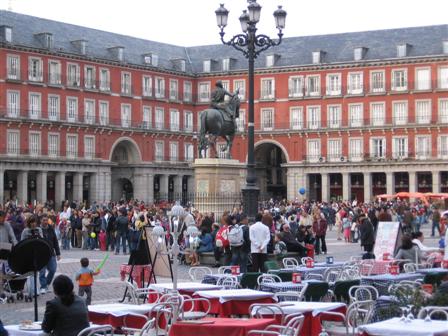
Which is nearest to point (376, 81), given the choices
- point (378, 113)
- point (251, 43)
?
point (378, 113)

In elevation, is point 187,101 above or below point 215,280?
above

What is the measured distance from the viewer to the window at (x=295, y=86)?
72062 millimetres

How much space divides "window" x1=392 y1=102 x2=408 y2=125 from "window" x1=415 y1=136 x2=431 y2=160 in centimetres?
172

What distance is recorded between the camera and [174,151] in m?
74.7

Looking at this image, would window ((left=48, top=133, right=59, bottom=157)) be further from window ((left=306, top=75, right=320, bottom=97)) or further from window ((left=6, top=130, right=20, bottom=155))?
window ((left=306, top=75, right=320, bottom=97))

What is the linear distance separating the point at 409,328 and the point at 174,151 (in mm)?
66946

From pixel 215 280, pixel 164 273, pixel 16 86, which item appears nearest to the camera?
pixel 215 280

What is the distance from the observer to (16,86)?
60938 millimetres

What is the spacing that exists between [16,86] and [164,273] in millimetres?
46511

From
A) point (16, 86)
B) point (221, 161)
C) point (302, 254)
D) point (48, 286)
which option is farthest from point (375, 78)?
point (48, 286)

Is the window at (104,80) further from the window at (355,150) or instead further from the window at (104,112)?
the window at (355,150)

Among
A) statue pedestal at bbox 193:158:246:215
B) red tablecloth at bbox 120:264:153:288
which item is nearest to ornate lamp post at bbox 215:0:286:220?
statue pedestal at bbox 193:158:246:215

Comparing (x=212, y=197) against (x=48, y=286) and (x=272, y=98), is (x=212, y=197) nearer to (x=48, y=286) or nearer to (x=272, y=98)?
(x=48, y=286)

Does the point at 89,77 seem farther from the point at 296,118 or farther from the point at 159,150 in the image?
the point at 296,118
